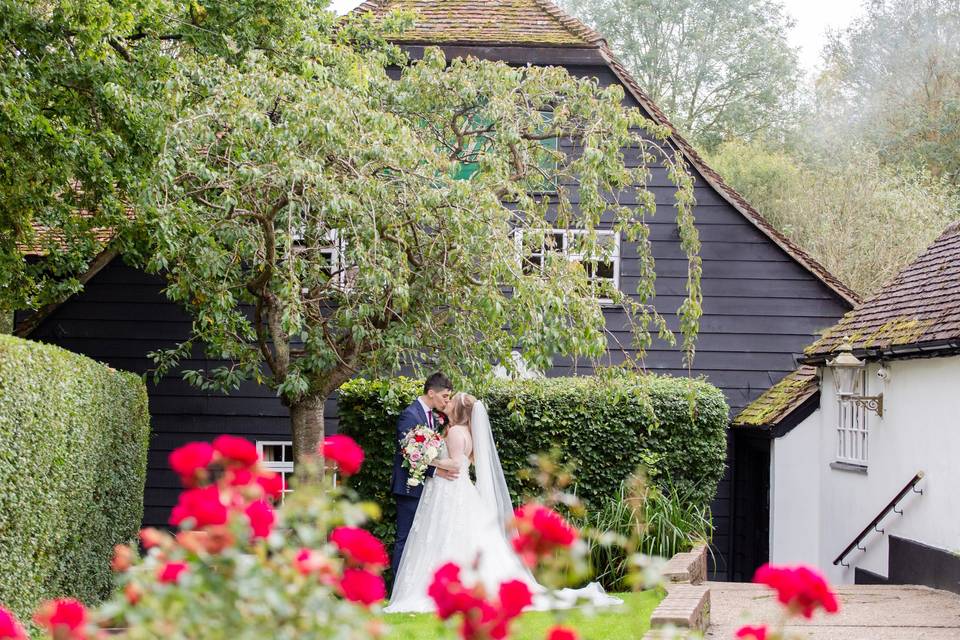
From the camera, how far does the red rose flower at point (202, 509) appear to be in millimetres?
2816

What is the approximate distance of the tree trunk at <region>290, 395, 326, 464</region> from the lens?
1183 centimetres

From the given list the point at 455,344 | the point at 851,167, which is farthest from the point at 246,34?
the point at 851,167

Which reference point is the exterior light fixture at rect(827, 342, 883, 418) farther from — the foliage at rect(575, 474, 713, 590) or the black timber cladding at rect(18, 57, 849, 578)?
the foliage at rect(575, 474, 713, 590)

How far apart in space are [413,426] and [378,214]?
2.21 metres

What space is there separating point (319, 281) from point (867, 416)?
7.51 m

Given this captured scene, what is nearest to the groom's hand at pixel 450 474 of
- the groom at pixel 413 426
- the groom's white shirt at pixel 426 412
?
the groom at pixel 413 426

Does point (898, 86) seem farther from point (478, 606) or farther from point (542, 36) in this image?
point (478, 606)

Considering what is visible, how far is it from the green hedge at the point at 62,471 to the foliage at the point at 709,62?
85.0ft

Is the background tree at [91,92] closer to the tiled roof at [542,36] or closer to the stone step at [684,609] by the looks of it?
the tiled roof at [542,36]

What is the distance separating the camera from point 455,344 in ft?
36.0

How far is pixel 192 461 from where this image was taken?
3.00m

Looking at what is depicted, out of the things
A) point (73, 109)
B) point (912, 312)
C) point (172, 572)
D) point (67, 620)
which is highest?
point (73, 109)

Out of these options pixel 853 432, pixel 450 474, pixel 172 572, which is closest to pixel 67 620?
pixel 172 572

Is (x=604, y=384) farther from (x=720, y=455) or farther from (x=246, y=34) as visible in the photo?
(x=246, y=34)
